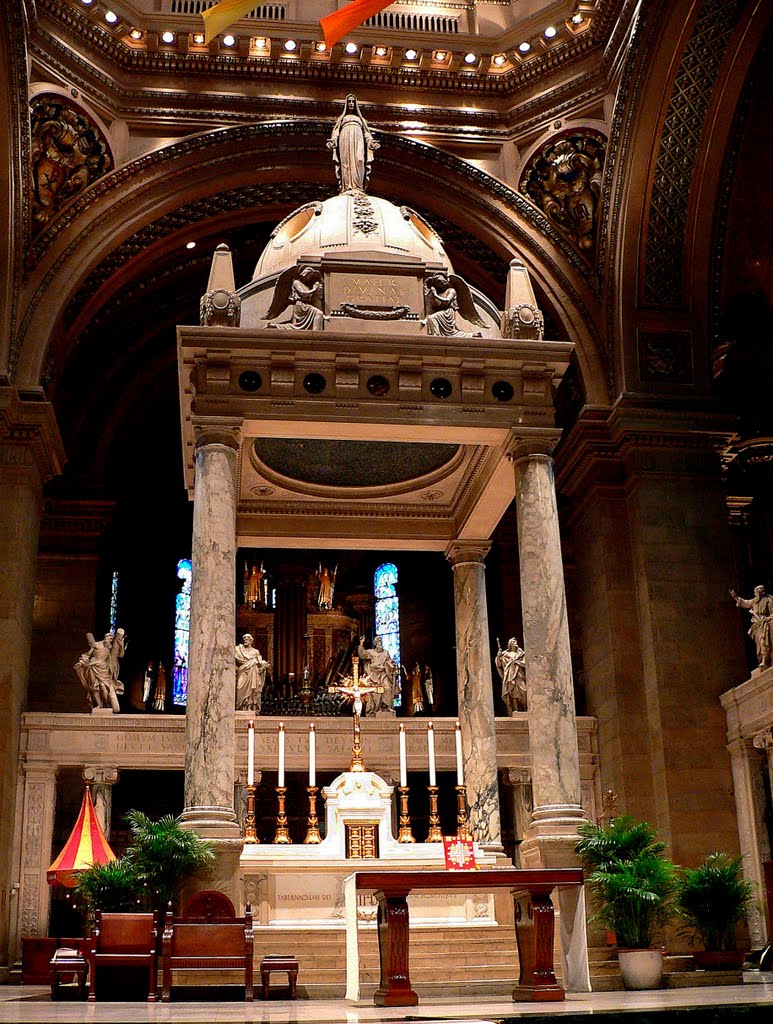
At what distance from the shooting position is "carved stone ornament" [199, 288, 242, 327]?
13.8 m

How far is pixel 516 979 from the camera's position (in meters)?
10.9

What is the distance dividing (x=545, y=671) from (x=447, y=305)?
4528 millimetres

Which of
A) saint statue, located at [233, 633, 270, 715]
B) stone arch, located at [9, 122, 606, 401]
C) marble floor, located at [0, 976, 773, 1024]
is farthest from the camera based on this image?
saint statue, located at [233, 633, 270, 715]

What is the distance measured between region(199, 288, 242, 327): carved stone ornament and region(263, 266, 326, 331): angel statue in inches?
17.7

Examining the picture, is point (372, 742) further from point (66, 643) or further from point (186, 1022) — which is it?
point (186, 1022)

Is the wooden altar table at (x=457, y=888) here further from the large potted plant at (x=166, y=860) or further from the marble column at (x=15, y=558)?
the marble column at (x=15, y=558)

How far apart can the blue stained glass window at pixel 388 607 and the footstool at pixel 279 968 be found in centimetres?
2060

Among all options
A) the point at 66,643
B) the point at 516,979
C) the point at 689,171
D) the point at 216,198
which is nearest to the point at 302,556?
the point at 66,643

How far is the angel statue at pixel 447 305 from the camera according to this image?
46.5 ft

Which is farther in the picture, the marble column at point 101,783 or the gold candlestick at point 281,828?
the marble column at point 101,783

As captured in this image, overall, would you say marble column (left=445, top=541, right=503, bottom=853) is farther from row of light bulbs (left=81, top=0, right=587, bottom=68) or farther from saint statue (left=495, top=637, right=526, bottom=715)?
row of light bulbs (left=81, top=0, right=587, bottom=68)

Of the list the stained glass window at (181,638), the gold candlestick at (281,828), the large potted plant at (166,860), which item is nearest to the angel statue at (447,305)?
the gold candlestick at (281,828)

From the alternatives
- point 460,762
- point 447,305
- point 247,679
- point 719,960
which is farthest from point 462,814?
point 247,679

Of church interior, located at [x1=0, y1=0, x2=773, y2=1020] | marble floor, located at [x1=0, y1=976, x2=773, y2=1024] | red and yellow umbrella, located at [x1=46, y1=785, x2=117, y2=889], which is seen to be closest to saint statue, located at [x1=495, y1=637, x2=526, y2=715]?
church interior, located at [x1=0, y1=0, x2=773, y2=1020]
